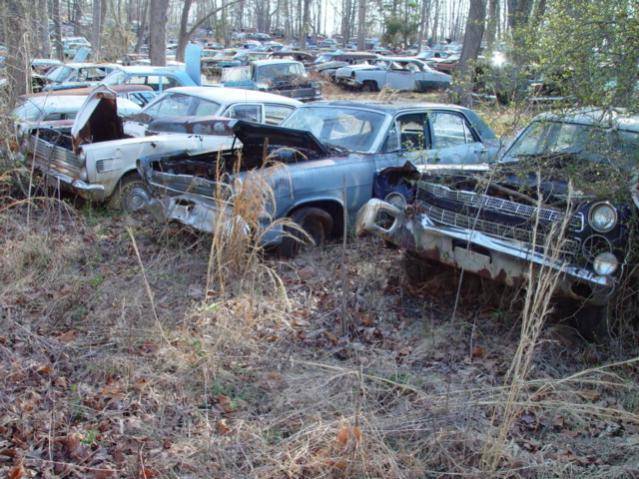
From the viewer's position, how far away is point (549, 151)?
5.82 m

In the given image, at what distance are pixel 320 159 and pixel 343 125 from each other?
757 millimetres

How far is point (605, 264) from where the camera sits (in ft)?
14.5

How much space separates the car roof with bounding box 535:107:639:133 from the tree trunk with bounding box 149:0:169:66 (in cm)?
1493

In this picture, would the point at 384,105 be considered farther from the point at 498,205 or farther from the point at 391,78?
the point at 391,78

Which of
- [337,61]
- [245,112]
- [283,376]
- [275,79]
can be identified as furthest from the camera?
[337,61]

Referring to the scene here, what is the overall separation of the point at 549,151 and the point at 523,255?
1586 mm

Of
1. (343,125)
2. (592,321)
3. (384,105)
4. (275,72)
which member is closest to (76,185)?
(343,125)

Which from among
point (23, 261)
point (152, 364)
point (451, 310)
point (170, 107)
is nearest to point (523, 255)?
point (451, 310)

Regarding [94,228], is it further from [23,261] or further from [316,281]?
[316,281]

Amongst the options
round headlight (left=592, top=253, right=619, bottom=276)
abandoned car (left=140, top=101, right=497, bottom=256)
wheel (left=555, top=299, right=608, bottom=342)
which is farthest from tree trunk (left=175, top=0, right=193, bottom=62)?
round headlight (left=592, top=253, right=619, bottom=276)

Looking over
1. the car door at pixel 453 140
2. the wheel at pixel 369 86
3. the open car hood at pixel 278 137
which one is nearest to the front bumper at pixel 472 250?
the open car hood at pixel 278 137

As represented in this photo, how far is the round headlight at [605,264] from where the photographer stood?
441 centimetres

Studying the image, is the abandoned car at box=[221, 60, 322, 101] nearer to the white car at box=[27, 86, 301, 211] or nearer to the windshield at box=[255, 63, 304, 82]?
the windshield at box=[255, 63, 304, 82]

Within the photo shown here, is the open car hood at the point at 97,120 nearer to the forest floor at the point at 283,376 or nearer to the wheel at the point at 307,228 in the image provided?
the forest floor at the point at 283,376
